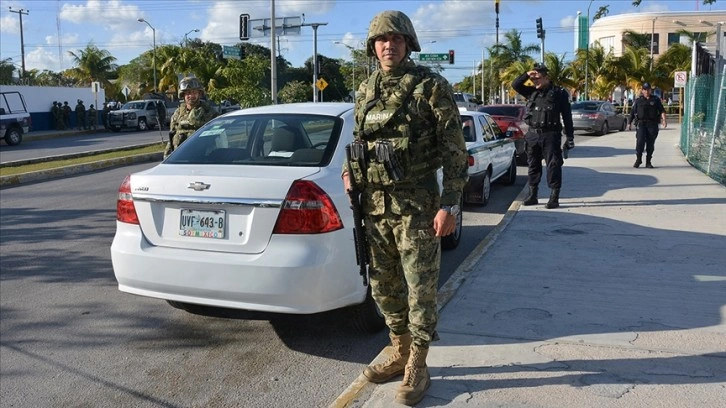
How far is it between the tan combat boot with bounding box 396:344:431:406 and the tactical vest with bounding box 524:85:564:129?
20.0 feet

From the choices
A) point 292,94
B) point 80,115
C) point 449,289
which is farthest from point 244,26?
point 449,289

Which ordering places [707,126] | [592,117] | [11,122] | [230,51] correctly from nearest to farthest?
[707,126] < [11,122] < [592,117] < [230,51]

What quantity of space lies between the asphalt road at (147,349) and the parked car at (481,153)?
259 cm

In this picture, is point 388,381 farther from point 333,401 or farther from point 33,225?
point 33,225

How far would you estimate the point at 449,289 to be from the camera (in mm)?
5320

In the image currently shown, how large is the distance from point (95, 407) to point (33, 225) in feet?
19.9

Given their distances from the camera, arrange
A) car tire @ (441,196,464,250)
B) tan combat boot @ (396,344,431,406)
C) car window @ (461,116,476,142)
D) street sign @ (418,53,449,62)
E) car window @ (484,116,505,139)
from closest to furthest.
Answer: tan combat boot @ (396,344,431,406) → car tire @ (441,196,464,250) → car window @ (461,116,476,142) → car window @ (484,116,505,139) → street sign @ (418,53,449,62)

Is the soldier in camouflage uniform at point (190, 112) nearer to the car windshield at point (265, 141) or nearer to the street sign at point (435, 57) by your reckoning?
the car windshield at point (265, 141)

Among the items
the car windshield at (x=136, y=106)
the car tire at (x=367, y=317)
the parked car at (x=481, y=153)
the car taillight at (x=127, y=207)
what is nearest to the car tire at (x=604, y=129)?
the parked car at (x=481, y=153)

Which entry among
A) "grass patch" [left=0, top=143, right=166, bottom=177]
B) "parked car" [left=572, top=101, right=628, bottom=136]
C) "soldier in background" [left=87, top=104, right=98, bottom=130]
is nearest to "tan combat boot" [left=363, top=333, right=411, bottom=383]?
"grass patch" [left=0, top=143, right=166, bottom=177]

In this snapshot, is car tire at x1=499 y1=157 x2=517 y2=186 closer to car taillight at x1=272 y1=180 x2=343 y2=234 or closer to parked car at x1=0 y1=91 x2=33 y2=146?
car taillight at x1=272 y1=180 x2=343 y2=234

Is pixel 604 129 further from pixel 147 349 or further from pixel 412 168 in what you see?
pixel 412 168

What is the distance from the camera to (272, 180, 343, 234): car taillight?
13.3ft

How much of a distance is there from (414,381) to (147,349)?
2082mm
